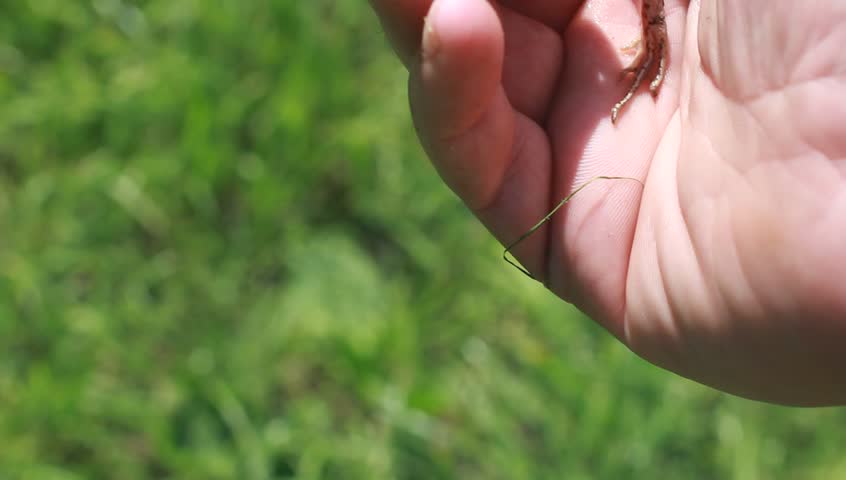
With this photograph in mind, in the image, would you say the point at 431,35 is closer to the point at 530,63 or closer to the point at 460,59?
the point at 460,59

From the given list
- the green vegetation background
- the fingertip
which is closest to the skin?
the fingertip

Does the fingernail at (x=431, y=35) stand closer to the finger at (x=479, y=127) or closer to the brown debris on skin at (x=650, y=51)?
the finger at (x=479, y=127)

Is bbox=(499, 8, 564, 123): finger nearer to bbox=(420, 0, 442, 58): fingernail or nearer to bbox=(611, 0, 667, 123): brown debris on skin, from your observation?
bbox=(611, 0, 667, 123): brown debris on skin

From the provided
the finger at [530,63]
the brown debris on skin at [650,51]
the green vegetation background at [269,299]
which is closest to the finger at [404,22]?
the finger at [530,63]

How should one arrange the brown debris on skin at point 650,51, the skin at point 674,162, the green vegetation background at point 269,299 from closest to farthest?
1. the skin at point 674,162
2. the brown debris on skin at point 650,51
3. the green vegetation background at point 269,299

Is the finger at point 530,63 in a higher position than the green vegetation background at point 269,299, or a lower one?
higher

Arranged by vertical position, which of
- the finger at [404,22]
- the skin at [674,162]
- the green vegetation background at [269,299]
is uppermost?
the finger at [404,22]

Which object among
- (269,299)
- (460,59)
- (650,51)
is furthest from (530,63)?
(269,299)
